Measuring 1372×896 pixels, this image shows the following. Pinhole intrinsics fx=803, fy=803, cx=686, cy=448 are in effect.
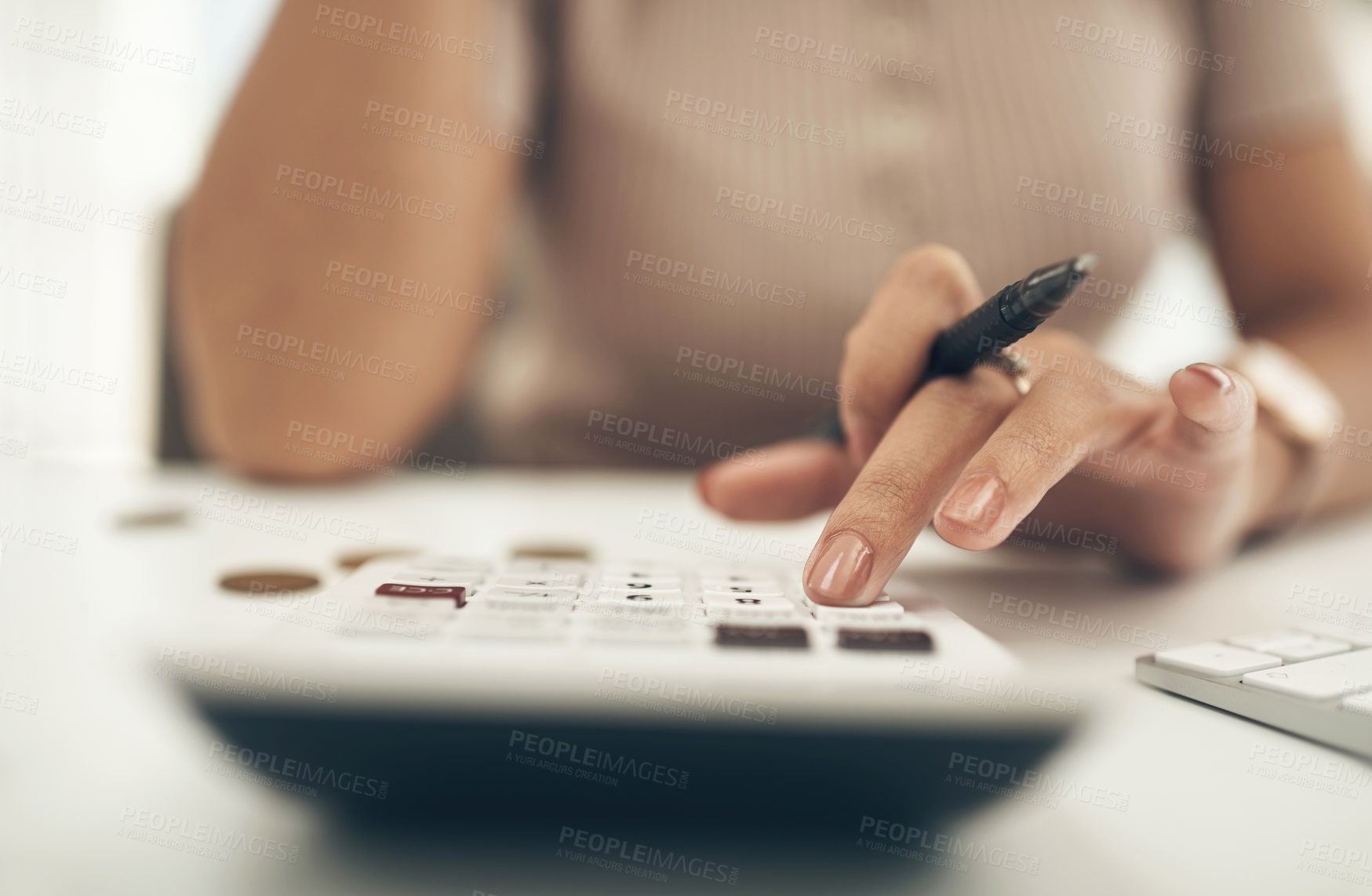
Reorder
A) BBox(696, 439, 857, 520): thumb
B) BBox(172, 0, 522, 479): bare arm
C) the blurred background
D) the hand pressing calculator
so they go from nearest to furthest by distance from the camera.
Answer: the hand pressing calculator < BBox(696, 439, 857, 520): thumb < BBox(172, 0, 522, 479): bare arm < the blurred background

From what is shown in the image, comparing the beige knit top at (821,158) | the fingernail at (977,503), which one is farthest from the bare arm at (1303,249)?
the fingernail at (977,503)

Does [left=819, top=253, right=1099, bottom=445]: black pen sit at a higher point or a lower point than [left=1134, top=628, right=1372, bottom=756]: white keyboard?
higher

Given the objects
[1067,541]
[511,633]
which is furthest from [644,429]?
[511,633]

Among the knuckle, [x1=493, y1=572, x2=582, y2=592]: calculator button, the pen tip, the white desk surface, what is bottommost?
the white desk surface

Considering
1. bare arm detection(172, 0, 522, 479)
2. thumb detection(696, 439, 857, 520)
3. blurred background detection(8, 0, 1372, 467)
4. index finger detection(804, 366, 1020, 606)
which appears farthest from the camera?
blurred background detection(8, 0, 1372, 467)

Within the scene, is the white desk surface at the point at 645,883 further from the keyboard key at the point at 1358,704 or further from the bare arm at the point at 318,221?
the bare arm at the point at 318,221

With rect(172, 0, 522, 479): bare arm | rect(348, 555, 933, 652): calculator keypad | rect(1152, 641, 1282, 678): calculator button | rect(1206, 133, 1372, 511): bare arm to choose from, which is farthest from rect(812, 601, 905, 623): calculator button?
rect(1206, 133, 1372, 511): bare arm

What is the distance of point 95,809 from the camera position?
0.76ft

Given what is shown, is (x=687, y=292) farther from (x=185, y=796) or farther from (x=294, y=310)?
(x=185, y=796)

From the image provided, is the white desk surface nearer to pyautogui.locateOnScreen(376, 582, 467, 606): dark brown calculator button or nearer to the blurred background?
pyautogui.locateOnScreen(376, 582, 467, 606): dark brown calculator button

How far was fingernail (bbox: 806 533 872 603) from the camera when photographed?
304 mm

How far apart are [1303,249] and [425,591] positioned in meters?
0.94

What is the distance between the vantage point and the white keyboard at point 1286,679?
0.86ft

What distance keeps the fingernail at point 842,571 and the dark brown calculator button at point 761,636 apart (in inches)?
2.1
